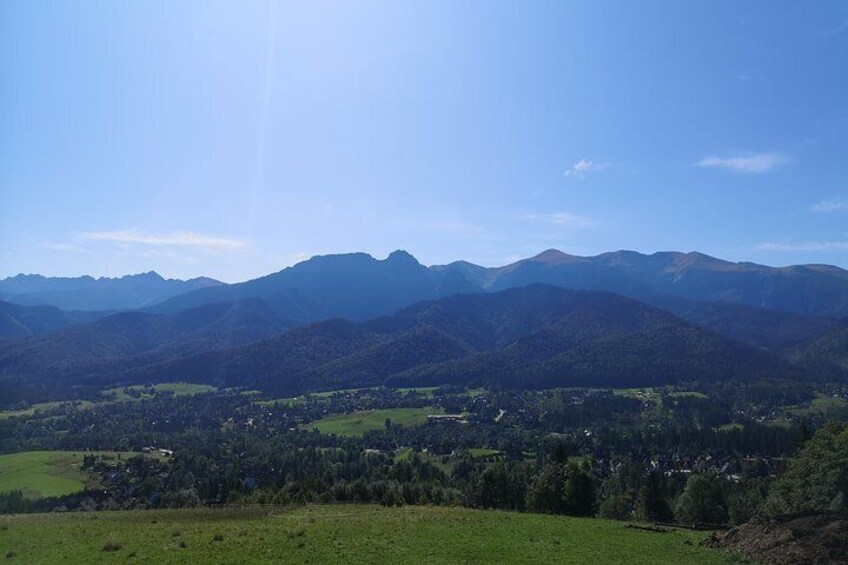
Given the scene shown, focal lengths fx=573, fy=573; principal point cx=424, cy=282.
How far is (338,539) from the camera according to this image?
32094 mm

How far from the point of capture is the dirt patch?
2892 centimetres

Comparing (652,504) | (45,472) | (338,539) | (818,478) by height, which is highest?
(338,539)

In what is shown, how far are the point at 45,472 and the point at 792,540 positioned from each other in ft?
454

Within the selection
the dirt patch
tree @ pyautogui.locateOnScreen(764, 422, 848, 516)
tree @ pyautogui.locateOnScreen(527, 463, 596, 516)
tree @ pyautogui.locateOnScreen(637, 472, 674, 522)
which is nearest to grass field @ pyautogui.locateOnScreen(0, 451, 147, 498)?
tree @ pyautogui.locateOnScreen(527, 463, 596, 516)

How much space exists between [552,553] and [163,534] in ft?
72.4

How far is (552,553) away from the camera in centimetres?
3125

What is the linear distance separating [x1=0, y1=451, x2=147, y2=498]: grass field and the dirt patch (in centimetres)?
11069

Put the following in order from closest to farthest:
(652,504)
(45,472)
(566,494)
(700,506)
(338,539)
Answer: (338,539), (566,494), (700,506), (652,504), (45,472)

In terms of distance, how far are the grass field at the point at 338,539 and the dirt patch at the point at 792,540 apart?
1.72 m

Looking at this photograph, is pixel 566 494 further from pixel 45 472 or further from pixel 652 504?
pixel 45 472

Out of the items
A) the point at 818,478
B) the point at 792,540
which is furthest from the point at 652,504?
the point at 792,540

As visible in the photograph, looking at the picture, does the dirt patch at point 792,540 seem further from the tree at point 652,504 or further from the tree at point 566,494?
the tree at point 652,504

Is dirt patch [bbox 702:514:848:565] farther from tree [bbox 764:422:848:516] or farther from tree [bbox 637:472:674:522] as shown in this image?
tree [bbox 637:472:674:522]

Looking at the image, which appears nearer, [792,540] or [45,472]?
[792,540]
